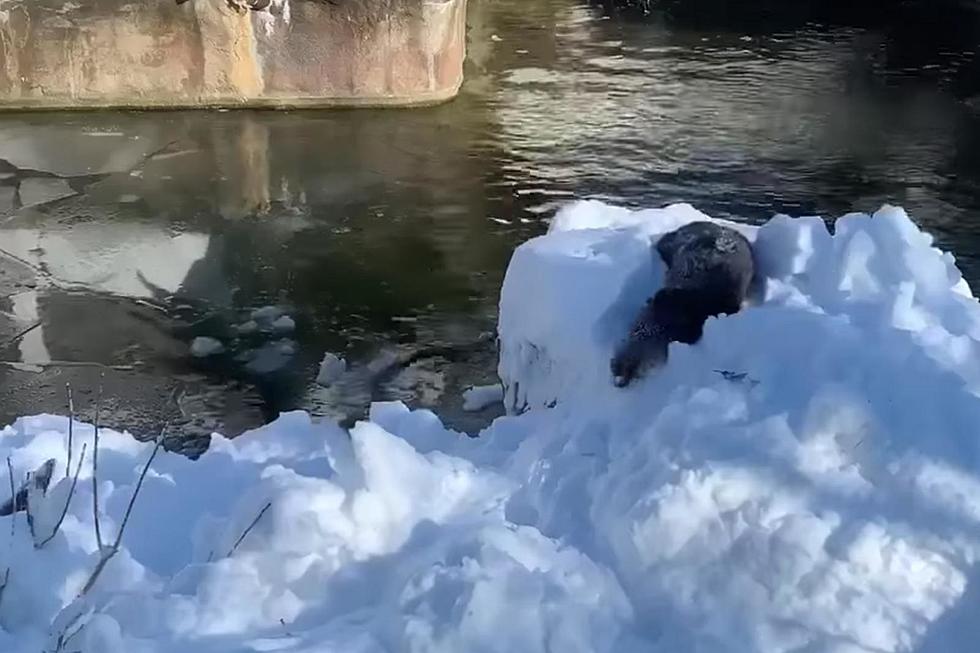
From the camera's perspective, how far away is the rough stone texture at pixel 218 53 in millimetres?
8562

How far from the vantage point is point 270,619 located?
249cm

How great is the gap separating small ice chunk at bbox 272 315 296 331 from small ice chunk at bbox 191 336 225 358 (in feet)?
0.92

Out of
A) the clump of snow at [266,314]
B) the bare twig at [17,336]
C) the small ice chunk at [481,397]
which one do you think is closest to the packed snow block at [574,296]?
the small ice chunk at [481,397]

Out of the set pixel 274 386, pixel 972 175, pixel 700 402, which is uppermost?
pixel 700 402

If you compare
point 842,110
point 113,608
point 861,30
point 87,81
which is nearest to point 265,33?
point 87,81

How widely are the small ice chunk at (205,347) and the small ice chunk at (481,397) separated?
1.21 m

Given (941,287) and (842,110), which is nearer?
(941,287)

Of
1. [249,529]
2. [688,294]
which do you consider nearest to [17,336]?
[249,529]

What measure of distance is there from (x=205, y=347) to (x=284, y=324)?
1.30ft

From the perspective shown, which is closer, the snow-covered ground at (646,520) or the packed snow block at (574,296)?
the snow-covered ground at (646,520)

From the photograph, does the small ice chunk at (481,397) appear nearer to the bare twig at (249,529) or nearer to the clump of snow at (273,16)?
the bare twig at (249,529)

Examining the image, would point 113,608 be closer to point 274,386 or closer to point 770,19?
point 274,386

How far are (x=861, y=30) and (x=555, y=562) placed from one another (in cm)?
1031

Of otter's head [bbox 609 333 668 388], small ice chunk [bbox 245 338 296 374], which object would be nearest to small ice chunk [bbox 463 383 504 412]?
small ice chunk [bbox 245 338 296 374]
